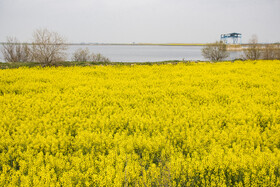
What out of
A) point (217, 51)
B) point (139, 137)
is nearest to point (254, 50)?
point (217, 51)

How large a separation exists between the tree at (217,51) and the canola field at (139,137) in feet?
85.5

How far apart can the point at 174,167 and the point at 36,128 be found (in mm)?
4040

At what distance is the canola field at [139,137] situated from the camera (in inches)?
152

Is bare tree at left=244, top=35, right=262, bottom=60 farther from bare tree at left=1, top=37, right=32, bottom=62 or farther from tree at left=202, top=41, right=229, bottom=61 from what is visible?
bare tree at left=1, top=37, right=32, bottom=62

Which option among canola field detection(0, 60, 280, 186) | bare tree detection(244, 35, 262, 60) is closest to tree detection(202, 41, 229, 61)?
bare tree detection(244, 35, 262, 60)

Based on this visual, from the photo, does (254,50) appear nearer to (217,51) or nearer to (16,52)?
(217,51)

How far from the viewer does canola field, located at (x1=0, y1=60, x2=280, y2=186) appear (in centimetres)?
387

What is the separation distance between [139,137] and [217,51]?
34.3 m

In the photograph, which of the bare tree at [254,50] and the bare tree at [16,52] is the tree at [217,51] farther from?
the bare tree at [16,52]

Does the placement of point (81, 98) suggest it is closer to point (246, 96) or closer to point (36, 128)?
point (36, 128)

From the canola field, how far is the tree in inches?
1026

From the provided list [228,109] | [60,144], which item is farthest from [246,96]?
[60,144]

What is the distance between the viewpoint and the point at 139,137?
515cm

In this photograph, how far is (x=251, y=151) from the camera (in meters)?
4.66
